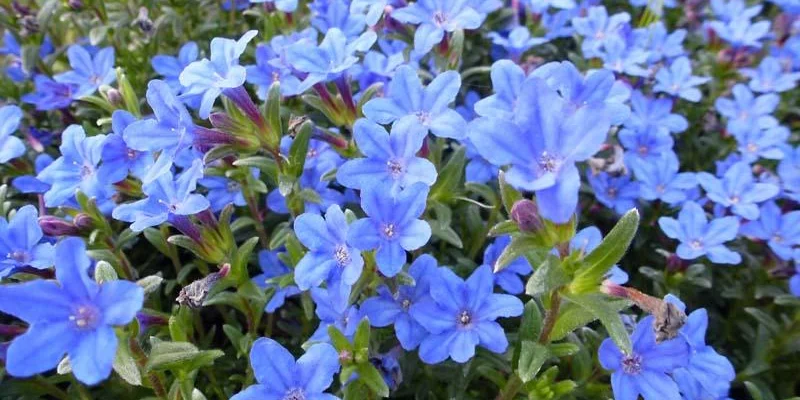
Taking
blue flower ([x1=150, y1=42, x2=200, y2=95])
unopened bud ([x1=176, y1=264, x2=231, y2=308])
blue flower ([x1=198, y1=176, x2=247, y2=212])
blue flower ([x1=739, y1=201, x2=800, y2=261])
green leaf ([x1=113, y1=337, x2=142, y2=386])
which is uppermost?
blue flower ([x1=150, y1=42, x2=200, y2=95])

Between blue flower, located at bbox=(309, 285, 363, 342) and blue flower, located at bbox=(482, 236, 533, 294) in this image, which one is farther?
blue flower, located at bbox=(482, 236, 533, 294)

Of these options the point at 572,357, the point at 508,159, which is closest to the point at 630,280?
the point at 572,357

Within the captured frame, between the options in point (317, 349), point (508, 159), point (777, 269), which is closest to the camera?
point (508, 159)

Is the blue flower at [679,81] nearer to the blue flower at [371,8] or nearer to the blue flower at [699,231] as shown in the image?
the blue flower at [699,231]

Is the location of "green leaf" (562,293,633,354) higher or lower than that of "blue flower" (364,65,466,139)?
lower

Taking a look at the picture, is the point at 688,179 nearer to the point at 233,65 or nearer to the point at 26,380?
the point at 233,65

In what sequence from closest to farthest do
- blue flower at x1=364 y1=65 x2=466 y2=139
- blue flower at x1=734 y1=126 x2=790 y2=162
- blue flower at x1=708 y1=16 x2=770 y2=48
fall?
blue flower at x1=364 y1=65 x2=466 y2=139
blue flower at x1=734 y1=126 x2=790 y2=162
blue flower at x1=708 y1=16 x2=770 y2=48

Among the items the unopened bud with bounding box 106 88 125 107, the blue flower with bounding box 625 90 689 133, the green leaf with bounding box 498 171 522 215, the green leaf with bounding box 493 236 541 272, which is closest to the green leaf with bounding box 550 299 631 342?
the green leaf with bounding box 493 236 541 272

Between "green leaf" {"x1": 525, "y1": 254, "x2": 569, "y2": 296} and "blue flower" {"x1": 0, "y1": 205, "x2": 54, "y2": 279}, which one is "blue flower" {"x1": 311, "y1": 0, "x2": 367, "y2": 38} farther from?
"green leaf" {"x1": 525, "y1": 254, "x2": 569, "y2": 296}
